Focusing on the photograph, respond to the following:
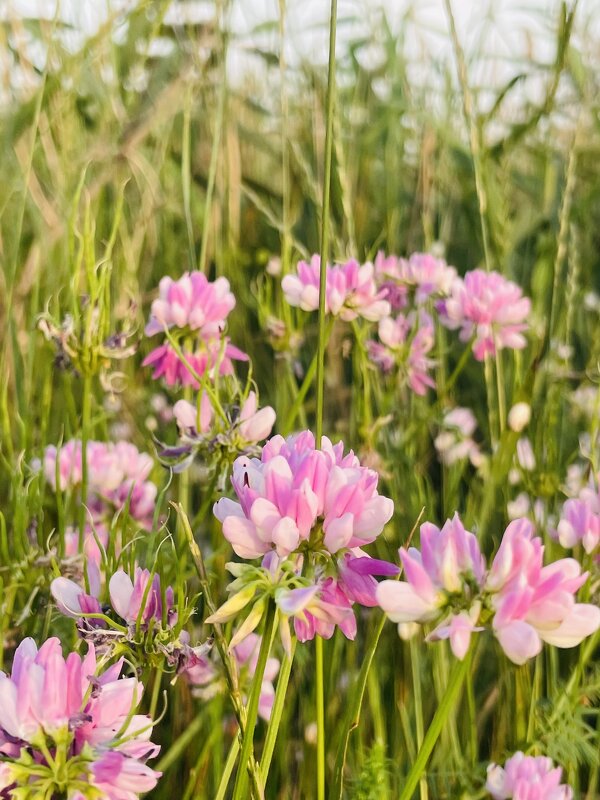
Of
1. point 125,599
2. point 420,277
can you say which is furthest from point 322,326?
point 420,277

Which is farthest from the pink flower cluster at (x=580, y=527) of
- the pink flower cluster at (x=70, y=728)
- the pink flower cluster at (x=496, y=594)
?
the pink flower cluster at (x=70, y=728)

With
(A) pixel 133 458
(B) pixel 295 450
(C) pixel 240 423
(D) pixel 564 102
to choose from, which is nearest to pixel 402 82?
(D) pixel 564 102

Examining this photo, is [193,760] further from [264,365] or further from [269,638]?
[264,365]

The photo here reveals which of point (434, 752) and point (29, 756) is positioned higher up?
point (29, 756)

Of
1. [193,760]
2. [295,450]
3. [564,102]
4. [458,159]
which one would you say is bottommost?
[193,760]

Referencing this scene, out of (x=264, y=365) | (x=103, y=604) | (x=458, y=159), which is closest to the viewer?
(x=103, y=604)

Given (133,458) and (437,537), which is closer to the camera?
(437,537)
